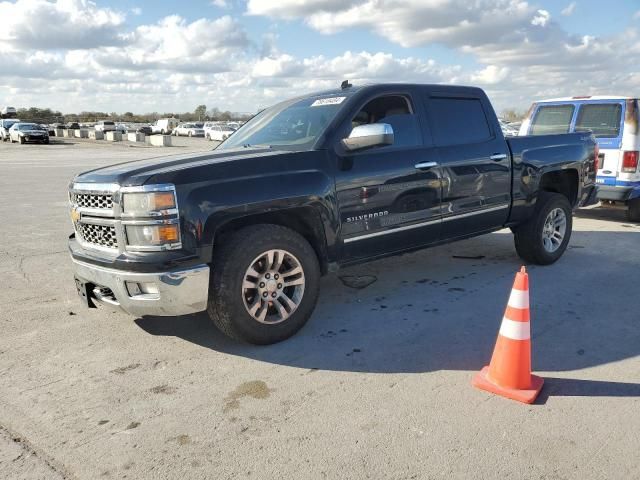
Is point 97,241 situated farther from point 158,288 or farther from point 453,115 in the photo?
point 453,115

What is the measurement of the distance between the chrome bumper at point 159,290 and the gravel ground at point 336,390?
1.41ft

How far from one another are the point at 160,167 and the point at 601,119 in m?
7.78

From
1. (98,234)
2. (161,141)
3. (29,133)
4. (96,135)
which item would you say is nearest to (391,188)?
(98,234)

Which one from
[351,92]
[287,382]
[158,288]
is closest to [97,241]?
[158,288]

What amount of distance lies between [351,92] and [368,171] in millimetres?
811

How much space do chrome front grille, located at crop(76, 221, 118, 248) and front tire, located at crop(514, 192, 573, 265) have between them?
4.38m

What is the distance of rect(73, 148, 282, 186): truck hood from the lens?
359cm

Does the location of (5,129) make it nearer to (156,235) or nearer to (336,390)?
(156,235)

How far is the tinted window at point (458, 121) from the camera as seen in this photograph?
5133 mm

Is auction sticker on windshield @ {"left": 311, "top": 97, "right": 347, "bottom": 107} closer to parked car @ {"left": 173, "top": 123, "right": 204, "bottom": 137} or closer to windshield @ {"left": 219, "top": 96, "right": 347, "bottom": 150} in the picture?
windshield @ {"left": 219, "top": 96, "right": 347, "bottom": 150}

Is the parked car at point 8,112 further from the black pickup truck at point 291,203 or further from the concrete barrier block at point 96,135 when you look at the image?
the black pickup truck at point 291,203

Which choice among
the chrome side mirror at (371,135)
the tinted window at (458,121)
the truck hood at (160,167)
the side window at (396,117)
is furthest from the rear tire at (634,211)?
the truck hood at (160,167)

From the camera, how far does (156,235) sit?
3510 millimetres

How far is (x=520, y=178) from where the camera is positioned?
19.0 feet
